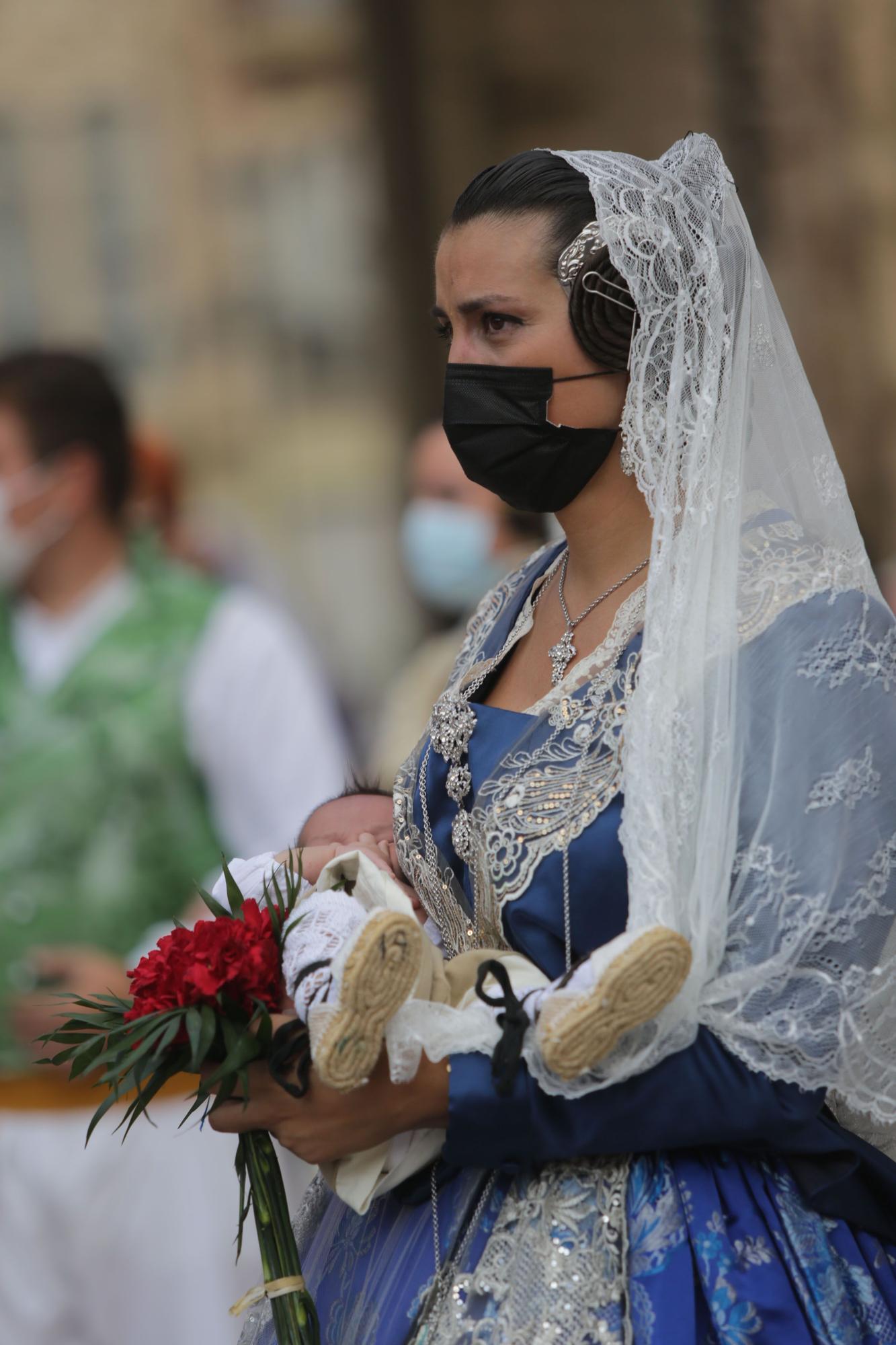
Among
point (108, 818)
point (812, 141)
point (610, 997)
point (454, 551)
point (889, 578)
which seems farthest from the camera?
point (812, 141)

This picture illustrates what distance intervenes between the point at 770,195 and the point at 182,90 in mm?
3109

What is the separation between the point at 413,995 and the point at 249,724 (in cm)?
240

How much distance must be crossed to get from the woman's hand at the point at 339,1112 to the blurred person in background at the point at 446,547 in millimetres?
2831

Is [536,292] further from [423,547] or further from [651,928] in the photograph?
[423,547]

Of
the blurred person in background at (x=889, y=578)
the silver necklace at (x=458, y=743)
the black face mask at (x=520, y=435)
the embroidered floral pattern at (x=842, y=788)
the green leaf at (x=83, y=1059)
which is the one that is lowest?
the blurred person in background at (x=889, y=578)

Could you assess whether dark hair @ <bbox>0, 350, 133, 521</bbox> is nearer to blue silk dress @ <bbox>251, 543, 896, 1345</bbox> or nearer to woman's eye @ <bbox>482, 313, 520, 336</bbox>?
woman's eye @ <bbox>482, 313, 520, 336</bbox>

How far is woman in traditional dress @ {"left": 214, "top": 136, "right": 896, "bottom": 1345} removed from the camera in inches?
84.1

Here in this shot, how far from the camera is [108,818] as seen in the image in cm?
449

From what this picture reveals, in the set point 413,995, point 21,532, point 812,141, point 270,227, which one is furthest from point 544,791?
point 270,227

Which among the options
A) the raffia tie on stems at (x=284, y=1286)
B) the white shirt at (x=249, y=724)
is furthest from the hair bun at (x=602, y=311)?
the white shirt at (x=249, y=724)

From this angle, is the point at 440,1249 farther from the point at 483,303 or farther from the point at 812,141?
the point at 812,141

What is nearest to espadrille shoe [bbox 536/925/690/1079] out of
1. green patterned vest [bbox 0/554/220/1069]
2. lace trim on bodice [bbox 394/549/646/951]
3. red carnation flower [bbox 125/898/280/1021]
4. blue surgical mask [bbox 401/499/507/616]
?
lace trim on bodice [bbox 394/549/646/951]

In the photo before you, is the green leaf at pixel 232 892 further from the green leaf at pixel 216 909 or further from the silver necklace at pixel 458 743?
the silver necklace at pixel 458 743

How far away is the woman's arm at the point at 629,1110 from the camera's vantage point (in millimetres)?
2135
